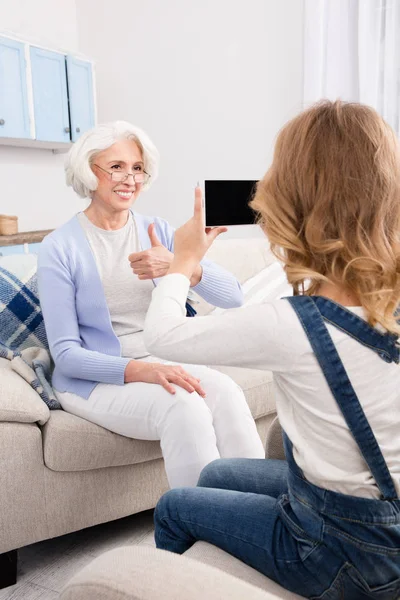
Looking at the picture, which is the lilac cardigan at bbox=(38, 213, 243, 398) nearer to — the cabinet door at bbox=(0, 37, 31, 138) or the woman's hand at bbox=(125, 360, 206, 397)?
the woman's hand at bbox=(125, 360, 206, 397)

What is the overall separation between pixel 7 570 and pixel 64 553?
191 mm

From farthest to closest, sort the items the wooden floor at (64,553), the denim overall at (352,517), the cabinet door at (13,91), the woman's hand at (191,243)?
1. the cabinet door at (13,91)
2. the wooden floor at (64,553)
3. the woman's hand at (191,243)
4. the denim overall at (352,517)

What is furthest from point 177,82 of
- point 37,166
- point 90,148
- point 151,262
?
point 151,262

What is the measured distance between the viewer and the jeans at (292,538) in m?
0.82

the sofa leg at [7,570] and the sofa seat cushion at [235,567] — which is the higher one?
the sofa seat cushion at [235,567]

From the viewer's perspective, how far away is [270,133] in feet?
14.2

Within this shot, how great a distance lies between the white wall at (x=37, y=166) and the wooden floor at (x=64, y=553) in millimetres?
2960

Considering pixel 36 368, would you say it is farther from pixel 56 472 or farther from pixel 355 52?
pixel 355 52

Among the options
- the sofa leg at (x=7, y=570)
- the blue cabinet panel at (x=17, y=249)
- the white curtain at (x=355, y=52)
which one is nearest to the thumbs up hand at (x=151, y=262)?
the sofa leg at (x=7, y=570)

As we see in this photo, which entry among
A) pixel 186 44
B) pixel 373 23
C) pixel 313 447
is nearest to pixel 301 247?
pixel 313 447

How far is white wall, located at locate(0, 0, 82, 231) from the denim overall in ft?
12.5

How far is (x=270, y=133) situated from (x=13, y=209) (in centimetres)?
189

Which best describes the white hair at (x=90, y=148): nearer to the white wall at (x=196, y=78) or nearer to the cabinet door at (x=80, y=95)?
the white wall at (x=196, y=78)

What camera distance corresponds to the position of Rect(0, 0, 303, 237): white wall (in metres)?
4.18
